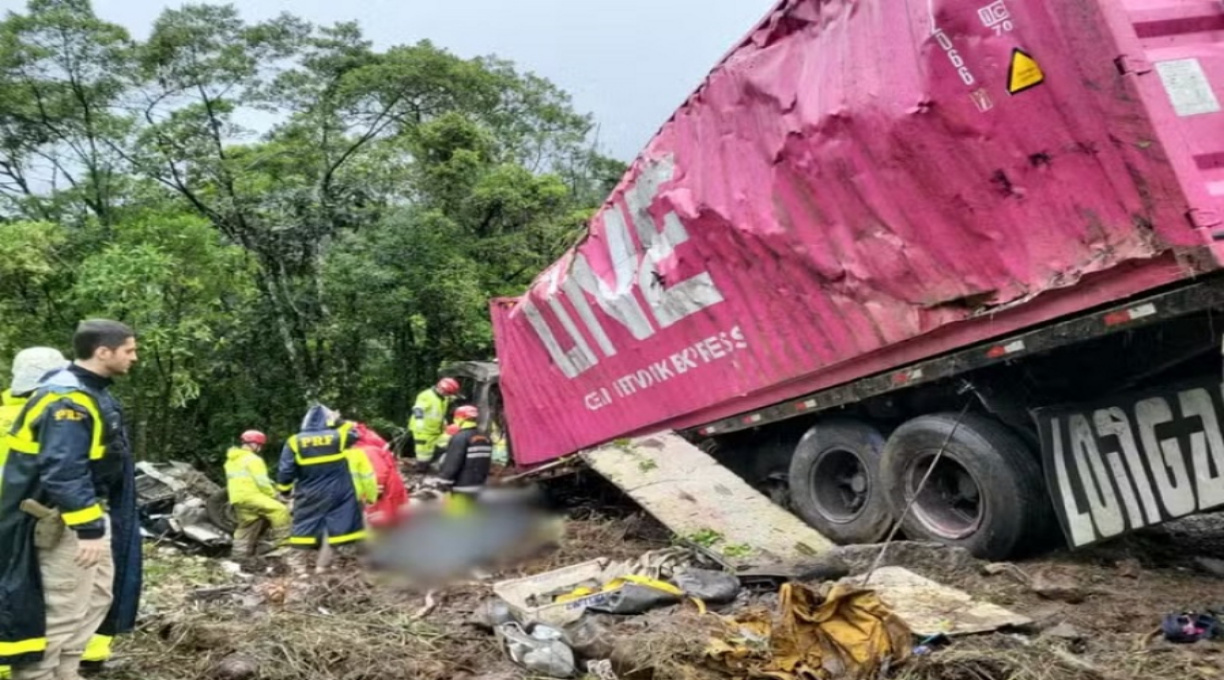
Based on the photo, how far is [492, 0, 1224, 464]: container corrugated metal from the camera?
3.79m

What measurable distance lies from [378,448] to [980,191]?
472 cm

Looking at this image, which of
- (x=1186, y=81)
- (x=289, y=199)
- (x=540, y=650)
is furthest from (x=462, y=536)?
(x=289, y=199)

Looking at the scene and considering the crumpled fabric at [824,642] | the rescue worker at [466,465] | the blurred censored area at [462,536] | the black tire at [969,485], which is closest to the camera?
the crumpled fabric at [824,642]

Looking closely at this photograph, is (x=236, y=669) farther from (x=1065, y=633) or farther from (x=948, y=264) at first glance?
(x=948, y=264)

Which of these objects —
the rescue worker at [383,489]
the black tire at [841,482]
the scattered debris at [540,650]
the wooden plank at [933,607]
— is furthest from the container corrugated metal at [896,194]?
the scattered debris at [540,650]

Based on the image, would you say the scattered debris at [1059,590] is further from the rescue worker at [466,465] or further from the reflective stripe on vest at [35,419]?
the rescue worker at [466,465]

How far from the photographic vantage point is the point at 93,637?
384 centimetres

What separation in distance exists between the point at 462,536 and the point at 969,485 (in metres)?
3.29

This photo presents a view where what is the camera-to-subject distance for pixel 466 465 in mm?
7562

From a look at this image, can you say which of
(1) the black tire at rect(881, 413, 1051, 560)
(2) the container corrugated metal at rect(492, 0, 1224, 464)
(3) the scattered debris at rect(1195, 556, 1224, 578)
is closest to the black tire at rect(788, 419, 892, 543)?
(1) the black tire at rect(881, 413, 1051, 560)

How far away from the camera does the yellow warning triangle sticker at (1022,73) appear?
394cm

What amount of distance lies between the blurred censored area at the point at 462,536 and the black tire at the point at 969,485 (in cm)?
255

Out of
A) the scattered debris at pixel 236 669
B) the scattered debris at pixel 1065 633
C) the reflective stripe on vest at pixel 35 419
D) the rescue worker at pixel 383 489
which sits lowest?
the scattered debris at pixel 1065 633

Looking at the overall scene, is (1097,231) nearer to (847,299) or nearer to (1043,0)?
(1043,0)
